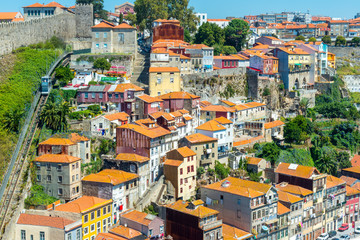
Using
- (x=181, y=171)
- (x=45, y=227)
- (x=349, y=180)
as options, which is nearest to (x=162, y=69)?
(x=181, y=171)

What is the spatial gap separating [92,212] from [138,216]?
11.0 ft

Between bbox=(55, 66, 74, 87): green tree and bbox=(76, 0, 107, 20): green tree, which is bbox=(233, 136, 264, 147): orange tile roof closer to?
bbox=(55, 66, 74, 87): green tree

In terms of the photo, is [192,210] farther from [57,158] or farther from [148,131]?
[57,158]

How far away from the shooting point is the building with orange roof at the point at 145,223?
36.8m

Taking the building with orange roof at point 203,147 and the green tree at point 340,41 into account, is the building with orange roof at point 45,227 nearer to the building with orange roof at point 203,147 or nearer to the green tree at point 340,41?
the building with orange roof at point 203,147

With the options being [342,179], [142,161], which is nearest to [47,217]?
[142,161]

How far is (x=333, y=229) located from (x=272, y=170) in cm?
748

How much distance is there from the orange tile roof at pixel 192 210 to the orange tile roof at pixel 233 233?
6.81 ft

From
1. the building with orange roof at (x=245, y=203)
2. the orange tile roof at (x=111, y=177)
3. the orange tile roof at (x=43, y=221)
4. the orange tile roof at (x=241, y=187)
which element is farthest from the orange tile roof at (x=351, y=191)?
the orange tile roof at (x=43, y=221)

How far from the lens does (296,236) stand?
44062 mm

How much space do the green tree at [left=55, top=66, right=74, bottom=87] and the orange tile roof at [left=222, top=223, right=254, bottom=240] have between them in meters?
22.1

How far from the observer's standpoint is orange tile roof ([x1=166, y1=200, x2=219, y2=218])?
38281 mm

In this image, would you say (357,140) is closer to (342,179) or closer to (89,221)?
(342,179)

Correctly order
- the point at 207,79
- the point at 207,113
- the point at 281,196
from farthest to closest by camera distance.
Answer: the point at 207,79 < the point at 207,113 < the point at 281,196
